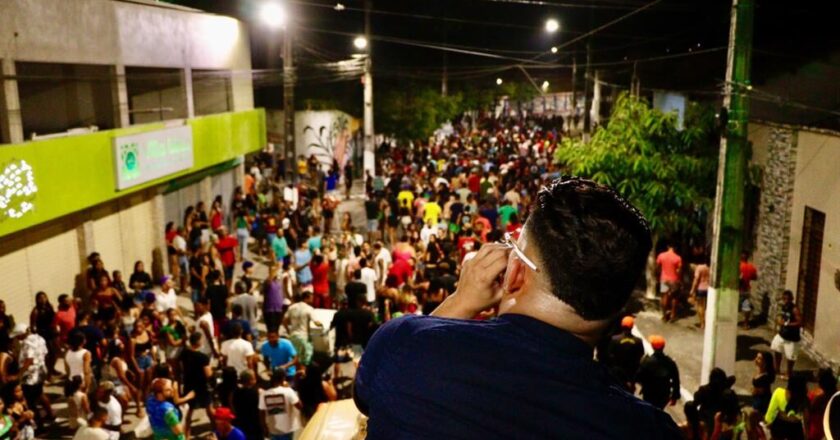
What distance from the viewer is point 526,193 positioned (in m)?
21.4

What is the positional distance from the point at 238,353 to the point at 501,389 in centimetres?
870

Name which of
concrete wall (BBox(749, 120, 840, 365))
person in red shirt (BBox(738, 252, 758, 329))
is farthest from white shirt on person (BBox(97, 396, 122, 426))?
concrete wall (BBox(749, 120, 840, 365))

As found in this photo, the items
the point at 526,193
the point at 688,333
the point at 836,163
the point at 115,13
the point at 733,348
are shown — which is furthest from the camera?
the point at 526,193

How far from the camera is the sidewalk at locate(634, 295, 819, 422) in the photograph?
37.0ft

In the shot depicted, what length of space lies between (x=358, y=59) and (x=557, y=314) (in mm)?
26599

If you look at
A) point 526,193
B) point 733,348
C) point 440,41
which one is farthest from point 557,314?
point 440,41

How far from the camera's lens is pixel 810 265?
1291 centimetres

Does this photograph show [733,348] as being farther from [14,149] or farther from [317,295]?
[14,149]

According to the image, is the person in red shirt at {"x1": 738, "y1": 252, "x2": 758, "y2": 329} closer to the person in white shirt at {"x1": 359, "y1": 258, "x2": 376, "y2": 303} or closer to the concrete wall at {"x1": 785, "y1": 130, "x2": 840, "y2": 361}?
the concrete wall at {"x1": 785, "y1": 130, "x2": 840, "y2": 361}

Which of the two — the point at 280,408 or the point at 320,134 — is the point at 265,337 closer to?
the point at 280,408

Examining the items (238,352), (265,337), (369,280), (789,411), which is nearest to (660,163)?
(369,280)

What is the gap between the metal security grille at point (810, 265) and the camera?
12.6 metres

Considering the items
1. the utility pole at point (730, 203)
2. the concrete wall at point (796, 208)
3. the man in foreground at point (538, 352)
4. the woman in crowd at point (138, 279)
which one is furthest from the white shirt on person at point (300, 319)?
the man in foreground at point (538, 352)

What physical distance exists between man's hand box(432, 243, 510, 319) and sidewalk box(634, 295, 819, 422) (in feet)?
30.9
